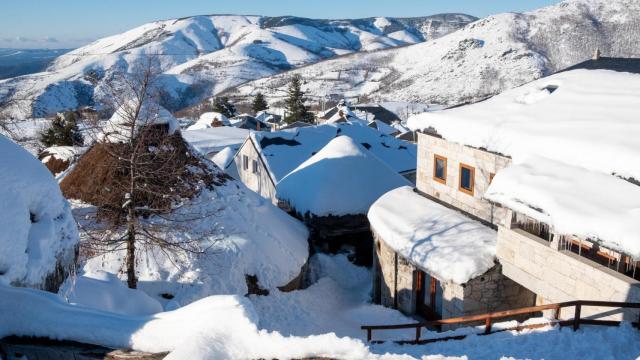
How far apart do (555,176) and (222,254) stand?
10.6m

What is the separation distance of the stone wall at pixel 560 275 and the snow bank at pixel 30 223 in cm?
985

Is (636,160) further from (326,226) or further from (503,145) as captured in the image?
(326,226)

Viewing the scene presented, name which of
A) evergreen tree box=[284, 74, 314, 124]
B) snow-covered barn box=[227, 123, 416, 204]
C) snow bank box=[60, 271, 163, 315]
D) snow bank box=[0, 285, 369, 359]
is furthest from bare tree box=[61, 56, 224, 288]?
evergreen tree box=[284, 74, 314, 124]

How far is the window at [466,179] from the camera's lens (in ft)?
53.9

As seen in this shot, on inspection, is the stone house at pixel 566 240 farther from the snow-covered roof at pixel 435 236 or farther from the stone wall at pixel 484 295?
the snow-covered roof at pixel 435 236

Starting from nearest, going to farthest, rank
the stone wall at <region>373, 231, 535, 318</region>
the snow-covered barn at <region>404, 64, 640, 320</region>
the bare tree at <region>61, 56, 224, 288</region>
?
the snow-covered barn at <region>404, 64, 640, 320</region> → the stone wall at <region>373, 231, 535, 318</region> → the bare tree at <region>61, 56, 224, 288</region>

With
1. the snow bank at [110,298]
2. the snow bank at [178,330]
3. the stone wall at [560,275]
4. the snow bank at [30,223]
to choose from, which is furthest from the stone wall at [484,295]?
the snow bank at [30,223]

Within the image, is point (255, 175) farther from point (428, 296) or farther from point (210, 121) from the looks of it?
point (210, 121)

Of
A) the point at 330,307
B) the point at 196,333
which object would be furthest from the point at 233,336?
the point at 330,307

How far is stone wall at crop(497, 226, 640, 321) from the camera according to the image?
390 inches

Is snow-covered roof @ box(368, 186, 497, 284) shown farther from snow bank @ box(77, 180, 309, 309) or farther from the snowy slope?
the snowy slope

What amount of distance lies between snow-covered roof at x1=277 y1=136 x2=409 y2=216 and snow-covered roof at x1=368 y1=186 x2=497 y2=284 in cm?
365

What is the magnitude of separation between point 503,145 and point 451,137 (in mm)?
2270

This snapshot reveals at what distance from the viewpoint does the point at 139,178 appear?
14523mm
